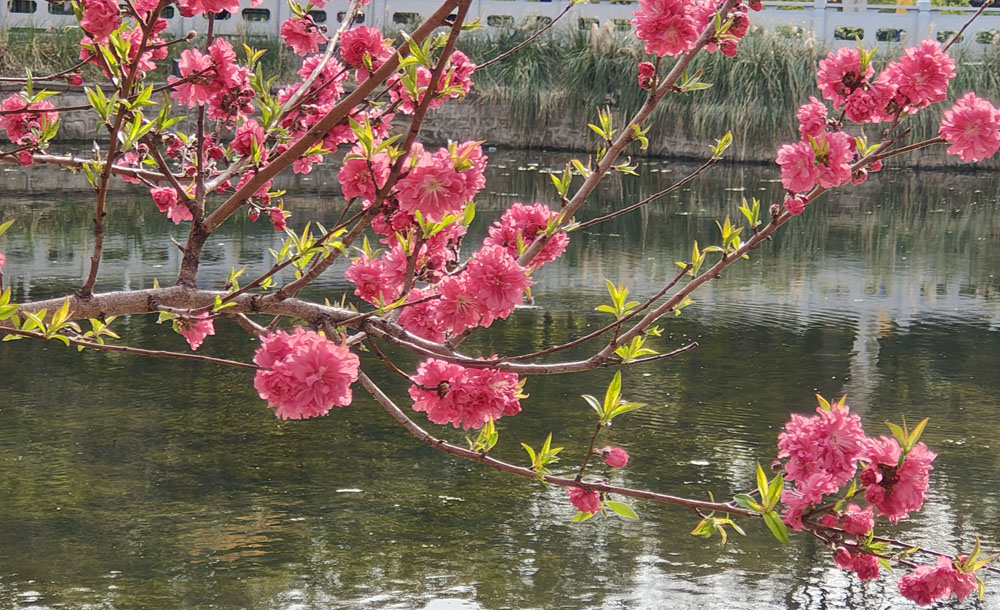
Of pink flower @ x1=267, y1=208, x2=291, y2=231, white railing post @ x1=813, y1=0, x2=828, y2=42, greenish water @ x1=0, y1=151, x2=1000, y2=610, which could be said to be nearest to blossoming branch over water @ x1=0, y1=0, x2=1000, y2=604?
pink flower @ x1=267, y1=208, x2=291, y2=231

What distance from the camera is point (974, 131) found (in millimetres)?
2201

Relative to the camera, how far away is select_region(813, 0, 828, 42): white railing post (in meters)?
16.0

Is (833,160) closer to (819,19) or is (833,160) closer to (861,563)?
(861,563)

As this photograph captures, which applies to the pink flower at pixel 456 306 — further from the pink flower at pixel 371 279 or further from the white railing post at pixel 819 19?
the white railing post at pixel 819 19

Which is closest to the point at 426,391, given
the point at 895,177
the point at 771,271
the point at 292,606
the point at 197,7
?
the point at 197,7

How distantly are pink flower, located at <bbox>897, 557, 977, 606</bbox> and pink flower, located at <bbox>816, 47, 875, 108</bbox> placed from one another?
0.82 m

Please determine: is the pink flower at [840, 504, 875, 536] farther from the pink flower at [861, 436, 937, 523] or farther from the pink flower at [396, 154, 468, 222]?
the pink flower at [396, 154, 468, 222]

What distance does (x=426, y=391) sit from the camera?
6.86 ft

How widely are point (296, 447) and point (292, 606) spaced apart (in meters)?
1.23

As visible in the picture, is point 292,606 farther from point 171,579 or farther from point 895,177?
point 895,177

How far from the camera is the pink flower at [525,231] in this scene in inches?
91.3

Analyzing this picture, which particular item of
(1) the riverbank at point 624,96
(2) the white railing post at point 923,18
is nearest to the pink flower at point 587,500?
(1) the riverbank at point 624,96

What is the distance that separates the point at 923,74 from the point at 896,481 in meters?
0.81

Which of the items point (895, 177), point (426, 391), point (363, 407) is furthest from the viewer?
point (895, 177)
